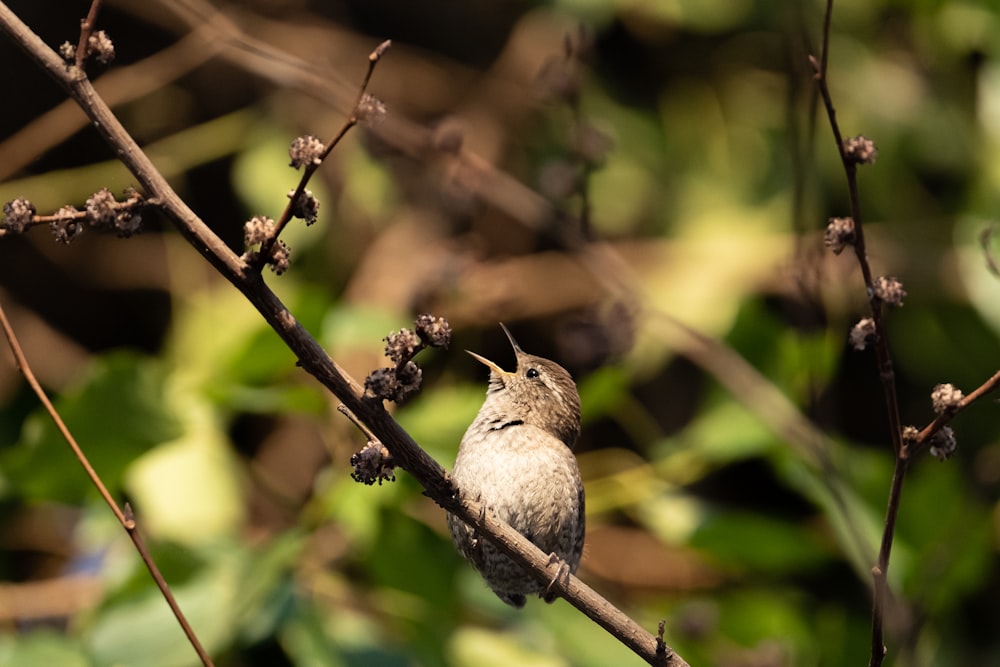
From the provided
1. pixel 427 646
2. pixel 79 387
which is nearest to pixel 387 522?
pixel 427 646

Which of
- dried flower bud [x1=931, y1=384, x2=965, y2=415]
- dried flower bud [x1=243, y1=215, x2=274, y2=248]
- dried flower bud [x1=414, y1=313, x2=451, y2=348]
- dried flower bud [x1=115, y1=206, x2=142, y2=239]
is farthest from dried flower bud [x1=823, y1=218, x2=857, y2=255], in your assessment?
dried flower bud [x1=115, y1=206, x2=142, y2=239]

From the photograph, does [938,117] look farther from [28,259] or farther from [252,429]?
[28,259]

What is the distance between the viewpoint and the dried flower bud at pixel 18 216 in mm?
1591

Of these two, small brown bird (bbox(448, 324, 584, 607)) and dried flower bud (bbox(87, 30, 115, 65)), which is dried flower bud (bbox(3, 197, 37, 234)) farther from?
small brown bird (bbox(448, 324, 584, 607))

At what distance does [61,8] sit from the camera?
540 centimetres

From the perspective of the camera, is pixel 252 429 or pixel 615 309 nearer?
pixel 615 309

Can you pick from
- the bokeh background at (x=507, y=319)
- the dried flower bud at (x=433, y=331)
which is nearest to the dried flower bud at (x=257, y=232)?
the dried flower bud at (x=433, y=331)

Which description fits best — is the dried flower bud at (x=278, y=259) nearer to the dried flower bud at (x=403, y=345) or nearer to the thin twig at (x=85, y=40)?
the dried flower bud at (x=403, y=345)

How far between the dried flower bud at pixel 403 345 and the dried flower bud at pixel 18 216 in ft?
1.76

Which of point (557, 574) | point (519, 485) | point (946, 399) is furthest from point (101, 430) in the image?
point (946, 399)

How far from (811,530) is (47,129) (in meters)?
3.69

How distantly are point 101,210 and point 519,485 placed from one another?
129 cm

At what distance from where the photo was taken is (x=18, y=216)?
1.60m

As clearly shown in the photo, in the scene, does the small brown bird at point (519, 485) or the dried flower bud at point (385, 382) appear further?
the small brown bird at point (519, 485)
